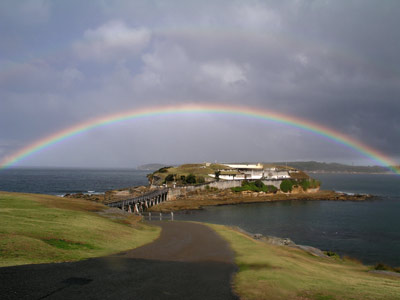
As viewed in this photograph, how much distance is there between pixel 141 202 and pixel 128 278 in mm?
56149

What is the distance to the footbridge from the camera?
191 ft

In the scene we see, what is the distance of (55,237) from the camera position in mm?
19328

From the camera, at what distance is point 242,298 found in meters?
11.9

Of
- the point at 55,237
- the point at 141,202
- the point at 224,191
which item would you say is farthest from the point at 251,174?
the point at 55,237

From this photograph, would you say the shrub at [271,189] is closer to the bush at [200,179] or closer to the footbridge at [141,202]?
the bush at [200,179]

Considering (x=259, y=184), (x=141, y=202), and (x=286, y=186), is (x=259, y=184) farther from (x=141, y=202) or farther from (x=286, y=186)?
(x=141, y=202)

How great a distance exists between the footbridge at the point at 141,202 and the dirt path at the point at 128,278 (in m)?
39.4

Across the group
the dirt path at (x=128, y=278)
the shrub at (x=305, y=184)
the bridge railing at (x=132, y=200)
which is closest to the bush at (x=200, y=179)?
the bridge railing at (x=132, y=200)

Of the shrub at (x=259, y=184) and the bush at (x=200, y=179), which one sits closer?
the shrub at (x=259, y=184)

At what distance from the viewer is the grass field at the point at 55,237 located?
15891 mm

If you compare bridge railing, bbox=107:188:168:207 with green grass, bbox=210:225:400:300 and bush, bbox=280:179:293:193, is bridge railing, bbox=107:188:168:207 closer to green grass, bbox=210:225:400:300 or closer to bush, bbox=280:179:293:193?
green grass, bbox=210:225:400:300

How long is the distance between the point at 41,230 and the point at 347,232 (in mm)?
48930

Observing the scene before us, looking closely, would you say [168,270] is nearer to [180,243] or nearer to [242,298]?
[242,298]

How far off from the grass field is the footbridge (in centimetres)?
2846
